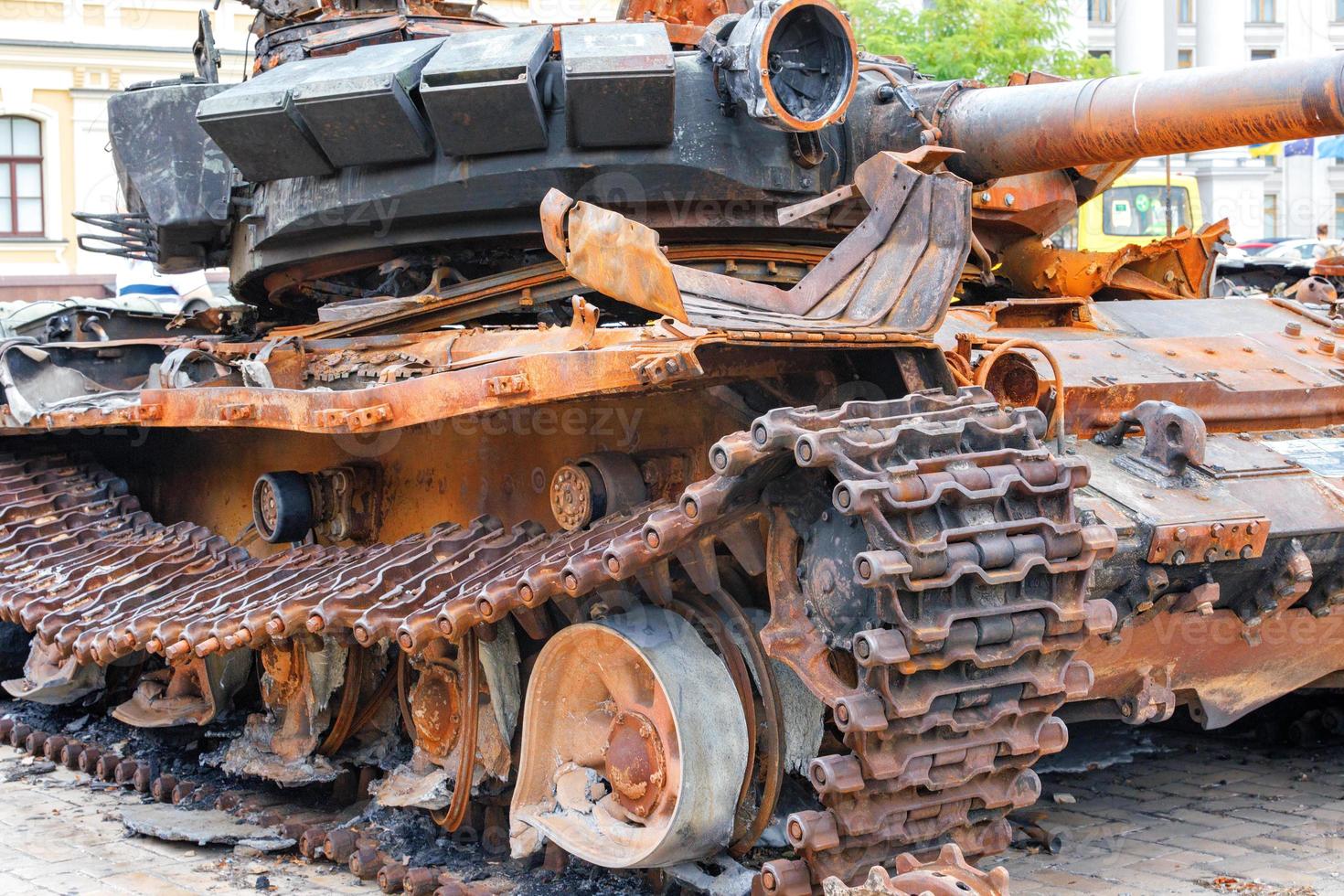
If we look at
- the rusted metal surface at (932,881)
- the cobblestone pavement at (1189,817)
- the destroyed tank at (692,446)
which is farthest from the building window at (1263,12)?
the rusted metal surface at (932,881)

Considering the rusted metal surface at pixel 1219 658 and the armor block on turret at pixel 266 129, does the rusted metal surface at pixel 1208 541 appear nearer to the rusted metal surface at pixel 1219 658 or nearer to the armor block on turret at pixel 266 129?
the rusted metal surface at pixel 1219 658

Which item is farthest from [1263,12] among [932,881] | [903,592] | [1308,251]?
[932,881]

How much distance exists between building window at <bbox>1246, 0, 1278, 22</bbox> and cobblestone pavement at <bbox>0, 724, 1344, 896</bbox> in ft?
116

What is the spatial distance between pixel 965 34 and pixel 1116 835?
60.6 ft

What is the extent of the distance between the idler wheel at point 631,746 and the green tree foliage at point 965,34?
18.4 metres

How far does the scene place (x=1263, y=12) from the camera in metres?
38.9

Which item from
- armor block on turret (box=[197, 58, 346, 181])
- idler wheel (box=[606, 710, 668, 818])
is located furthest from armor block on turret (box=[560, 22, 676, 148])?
idler wheel (box=[606, 710, 668, 818])

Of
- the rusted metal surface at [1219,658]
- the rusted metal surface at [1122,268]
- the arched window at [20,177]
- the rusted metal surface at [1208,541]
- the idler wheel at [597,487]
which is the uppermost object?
the arched window at [20,177]

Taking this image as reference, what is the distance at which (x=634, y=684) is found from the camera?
498 cm

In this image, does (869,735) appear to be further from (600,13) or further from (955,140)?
(600,13)

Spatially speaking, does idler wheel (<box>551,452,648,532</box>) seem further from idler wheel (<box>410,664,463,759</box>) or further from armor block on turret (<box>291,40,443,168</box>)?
armor block on turret (<box>291,40,443,168</box>)

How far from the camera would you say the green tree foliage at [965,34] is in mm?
22719

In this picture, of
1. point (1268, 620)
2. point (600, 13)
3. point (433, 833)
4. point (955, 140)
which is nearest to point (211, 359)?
point (433, 833)

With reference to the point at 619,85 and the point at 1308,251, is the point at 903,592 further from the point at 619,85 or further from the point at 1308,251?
the point at 1308,251
